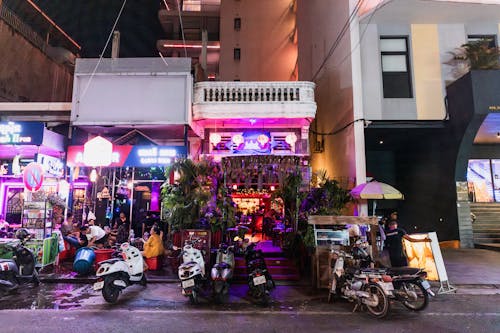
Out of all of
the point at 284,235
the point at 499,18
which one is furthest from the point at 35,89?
the point at 499,18

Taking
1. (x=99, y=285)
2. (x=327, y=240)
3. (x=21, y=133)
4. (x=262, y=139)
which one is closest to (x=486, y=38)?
(x=262, y=139)

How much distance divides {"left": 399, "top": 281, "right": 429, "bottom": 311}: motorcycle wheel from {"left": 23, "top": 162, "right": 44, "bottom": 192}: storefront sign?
11.2 m

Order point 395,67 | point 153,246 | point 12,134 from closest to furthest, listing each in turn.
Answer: point 153,246
point 12,134
point 395,67

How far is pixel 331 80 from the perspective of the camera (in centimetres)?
1562

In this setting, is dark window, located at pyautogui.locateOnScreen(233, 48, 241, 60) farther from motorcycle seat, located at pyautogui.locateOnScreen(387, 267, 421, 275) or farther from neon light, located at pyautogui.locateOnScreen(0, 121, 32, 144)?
motorcycle seat, located at pyautogui.locateOnScreen(387, 267, 421, 275)

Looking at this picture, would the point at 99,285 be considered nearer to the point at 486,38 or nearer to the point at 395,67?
the point at 395,67

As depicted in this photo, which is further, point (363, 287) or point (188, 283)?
point (188, 283)

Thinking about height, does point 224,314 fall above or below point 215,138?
below

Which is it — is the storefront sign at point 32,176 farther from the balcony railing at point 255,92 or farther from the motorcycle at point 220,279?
the motorcycle at point 220,279

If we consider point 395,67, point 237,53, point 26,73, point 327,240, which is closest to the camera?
point 327,240

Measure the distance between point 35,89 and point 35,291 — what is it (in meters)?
13.6

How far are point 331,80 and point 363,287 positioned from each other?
11.4m

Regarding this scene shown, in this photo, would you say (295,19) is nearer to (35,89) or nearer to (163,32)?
(163,32)

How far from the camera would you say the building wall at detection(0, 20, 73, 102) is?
613 inches
